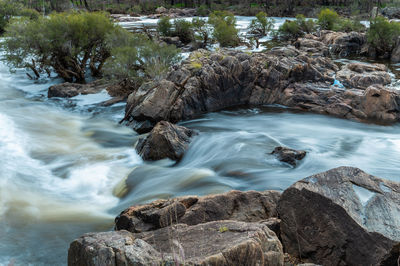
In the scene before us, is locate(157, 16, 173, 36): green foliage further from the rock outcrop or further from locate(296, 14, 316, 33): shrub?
the rock outcrop

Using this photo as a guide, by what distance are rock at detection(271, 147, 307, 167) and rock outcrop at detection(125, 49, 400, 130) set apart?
17.0ft

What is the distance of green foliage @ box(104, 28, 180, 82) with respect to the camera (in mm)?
17516

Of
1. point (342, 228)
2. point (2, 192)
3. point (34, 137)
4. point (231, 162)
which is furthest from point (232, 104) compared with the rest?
point (342, 228)

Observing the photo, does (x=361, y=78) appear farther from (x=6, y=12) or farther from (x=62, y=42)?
(x=6, y=12)

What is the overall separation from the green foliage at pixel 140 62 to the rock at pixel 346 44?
1637 cm

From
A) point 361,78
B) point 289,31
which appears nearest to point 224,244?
point 361,78

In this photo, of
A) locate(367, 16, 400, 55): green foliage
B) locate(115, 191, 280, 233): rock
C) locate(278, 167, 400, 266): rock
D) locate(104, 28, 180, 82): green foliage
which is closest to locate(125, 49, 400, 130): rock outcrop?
locate(104, 28, 180, 82): green foliage

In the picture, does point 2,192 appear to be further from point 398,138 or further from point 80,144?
point 398,138

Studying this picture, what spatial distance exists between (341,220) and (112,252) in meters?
3.01

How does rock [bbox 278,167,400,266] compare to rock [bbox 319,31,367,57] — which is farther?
rock [bbox 319,31,367,57]

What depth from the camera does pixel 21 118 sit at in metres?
16.2

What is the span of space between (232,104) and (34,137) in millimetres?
8629

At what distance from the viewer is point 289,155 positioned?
10.8 m

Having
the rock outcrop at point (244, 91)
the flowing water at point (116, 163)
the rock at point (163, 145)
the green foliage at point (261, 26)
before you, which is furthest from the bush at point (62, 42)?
the green foliage at point (261, 26)
